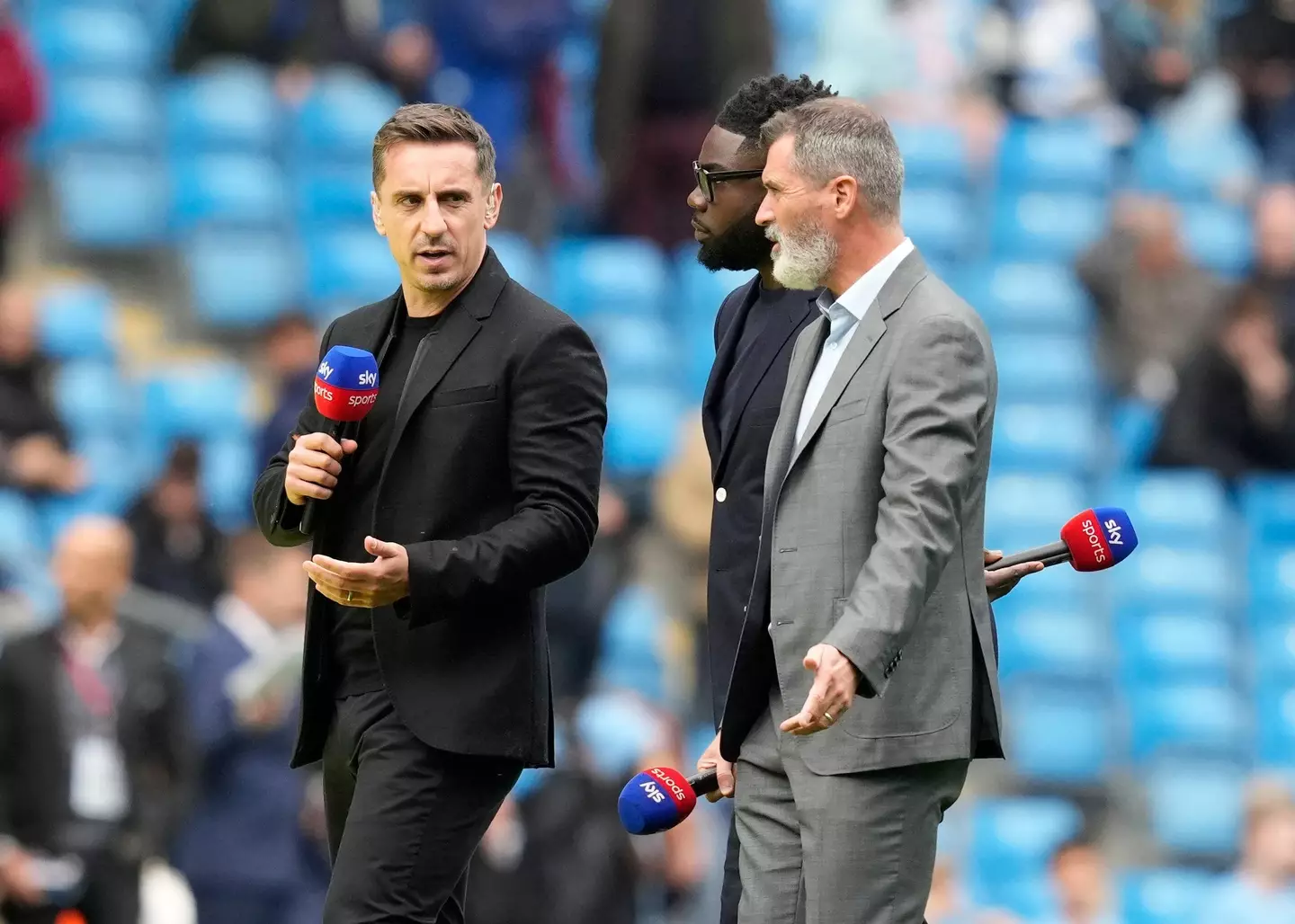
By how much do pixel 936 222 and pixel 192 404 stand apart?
4.21 metres

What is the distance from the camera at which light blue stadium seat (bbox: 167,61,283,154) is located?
37.0ft

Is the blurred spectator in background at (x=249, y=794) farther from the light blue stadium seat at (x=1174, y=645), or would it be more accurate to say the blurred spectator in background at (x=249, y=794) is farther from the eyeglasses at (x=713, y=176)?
the light blue stadium seat at (x=1174, y=645)

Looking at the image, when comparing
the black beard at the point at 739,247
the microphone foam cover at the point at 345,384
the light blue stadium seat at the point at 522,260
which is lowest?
the microphone foam cover at the point at 345,384

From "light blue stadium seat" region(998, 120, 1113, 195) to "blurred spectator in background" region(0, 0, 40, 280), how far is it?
5.29 meters

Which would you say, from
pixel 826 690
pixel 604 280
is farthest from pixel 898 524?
pixel 604 280

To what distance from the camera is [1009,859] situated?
31.7ft

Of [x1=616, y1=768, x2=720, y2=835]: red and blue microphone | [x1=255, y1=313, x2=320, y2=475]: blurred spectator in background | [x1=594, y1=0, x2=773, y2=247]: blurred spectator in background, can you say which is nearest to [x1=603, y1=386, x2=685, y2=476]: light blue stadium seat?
[x1=594, y1=0, x2=773, y2=247]: blurred spectator in background

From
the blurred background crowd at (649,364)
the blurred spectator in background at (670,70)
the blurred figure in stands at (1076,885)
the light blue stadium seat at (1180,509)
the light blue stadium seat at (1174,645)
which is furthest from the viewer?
the blurred spectator in background at (670,70)

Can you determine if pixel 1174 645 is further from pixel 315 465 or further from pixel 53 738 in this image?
pixel 315 465

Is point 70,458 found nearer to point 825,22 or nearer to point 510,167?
point 510,167

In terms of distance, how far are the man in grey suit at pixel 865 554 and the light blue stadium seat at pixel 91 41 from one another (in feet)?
24.3

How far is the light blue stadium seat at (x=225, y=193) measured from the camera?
11.1 m

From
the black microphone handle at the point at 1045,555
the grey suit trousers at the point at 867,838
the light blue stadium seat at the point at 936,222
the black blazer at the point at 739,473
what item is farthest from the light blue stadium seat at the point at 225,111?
the grey suit trousers at the point at 867,838

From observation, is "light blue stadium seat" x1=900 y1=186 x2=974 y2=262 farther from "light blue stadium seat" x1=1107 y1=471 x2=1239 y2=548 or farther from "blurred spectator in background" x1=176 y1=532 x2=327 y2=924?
"blurred spectator in background" x1=176 y1=532 x2=327 y2=924
